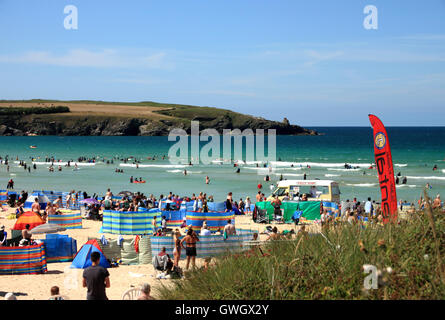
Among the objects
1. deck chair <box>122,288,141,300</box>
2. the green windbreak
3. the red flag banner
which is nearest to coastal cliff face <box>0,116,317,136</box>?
the green windbreak

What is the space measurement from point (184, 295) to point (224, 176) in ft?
170

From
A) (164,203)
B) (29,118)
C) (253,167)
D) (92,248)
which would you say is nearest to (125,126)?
(29,118)

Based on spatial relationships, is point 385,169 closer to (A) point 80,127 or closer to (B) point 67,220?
(B) point 67,220

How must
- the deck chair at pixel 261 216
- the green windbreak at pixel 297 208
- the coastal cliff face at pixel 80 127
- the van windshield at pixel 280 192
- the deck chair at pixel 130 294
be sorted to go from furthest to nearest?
the coastal cliff face at pixel 80 127
the van windshield at pixel 280 192
the deck chair at pixel 261 216
the green windbreak at pixel 297 208
the deck chair at pixel 130 294

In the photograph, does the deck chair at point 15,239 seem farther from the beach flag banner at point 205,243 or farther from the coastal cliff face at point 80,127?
the coastal cliff face at point 80,127

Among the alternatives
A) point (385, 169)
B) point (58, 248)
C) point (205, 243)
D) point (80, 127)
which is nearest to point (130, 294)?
point (205, 243)

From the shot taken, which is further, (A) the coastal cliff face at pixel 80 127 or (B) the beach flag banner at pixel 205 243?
(A) the coastal cliff face at pixel 80 127

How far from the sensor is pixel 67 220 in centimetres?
2191

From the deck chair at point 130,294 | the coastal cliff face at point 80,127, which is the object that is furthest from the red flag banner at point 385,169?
the coastal cliff face at point 80,127

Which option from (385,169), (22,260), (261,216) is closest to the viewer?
(385,169)

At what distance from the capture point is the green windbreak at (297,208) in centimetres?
2292

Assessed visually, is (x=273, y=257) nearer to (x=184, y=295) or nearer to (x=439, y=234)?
(x=184, y=295)

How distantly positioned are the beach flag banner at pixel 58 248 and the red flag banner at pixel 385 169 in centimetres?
932

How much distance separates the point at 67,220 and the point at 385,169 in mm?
14164
